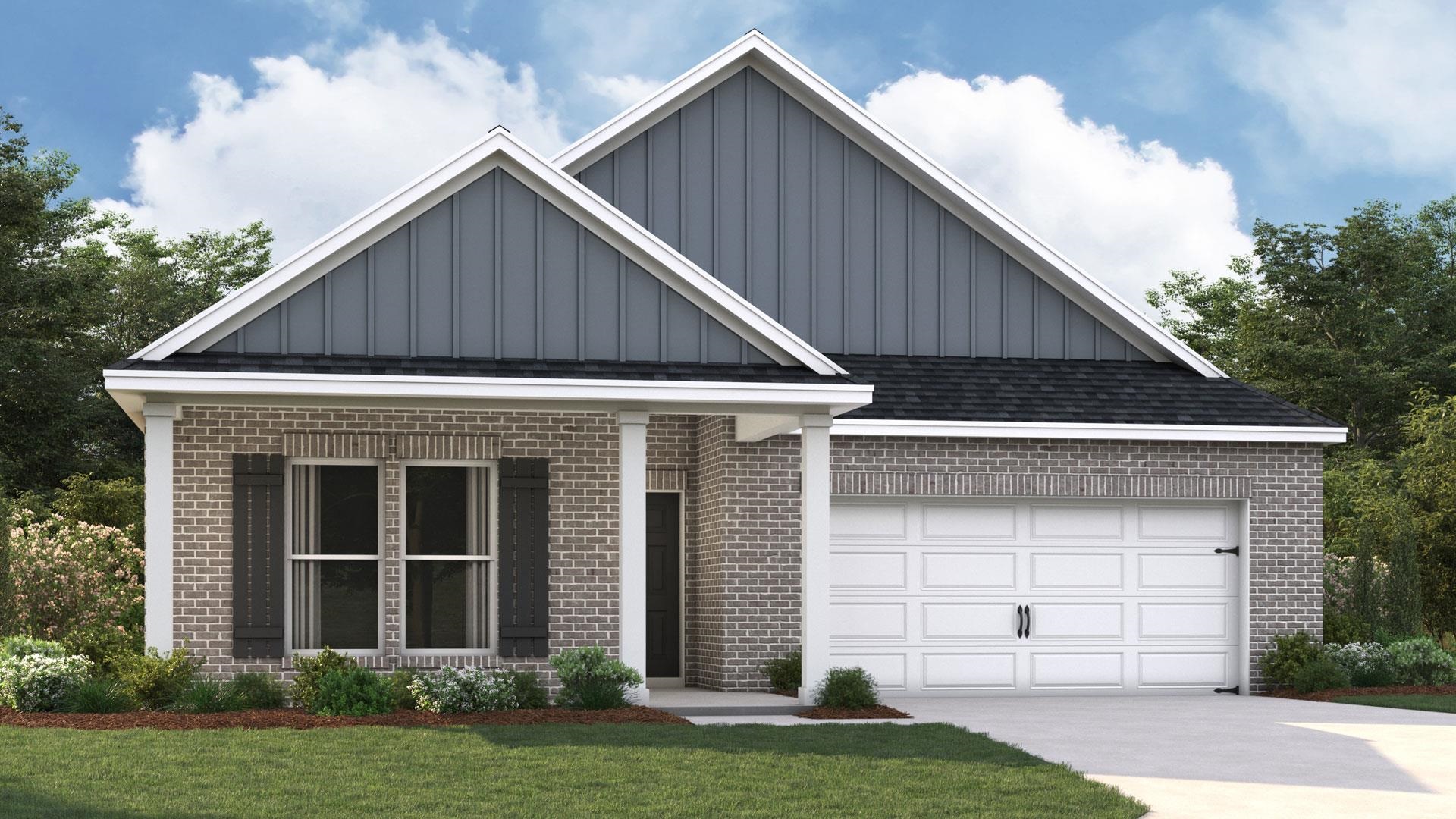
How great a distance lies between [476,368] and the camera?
47.3 ft

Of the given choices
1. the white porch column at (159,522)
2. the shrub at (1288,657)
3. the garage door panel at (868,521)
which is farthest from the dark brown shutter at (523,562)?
the shrub at (1288,657)

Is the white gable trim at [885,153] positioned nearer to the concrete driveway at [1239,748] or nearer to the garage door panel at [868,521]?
the garage door panel at [868,521]

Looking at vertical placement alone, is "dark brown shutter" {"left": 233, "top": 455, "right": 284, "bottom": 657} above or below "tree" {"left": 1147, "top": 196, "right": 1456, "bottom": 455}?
below

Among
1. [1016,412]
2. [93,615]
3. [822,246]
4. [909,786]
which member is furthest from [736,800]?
[93,615]

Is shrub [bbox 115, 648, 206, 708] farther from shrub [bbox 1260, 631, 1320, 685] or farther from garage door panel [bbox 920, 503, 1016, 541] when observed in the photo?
shrub [bbox 1260, 631, 1320, 685]

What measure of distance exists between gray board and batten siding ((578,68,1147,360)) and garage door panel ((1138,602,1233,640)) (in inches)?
129

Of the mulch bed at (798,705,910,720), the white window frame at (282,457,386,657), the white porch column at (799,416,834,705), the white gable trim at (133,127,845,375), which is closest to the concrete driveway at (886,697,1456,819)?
the mulch bed at (798,705,910,720)

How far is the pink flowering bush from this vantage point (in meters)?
19.8

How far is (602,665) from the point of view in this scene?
14.5m

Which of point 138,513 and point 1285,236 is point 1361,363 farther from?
point 138,513

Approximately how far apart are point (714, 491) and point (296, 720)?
587 centimetres

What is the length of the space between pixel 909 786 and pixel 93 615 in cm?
1342

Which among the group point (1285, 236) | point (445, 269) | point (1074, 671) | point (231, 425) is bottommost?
point (1074, 671)

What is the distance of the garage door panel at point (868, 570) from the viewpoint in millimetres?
17719
